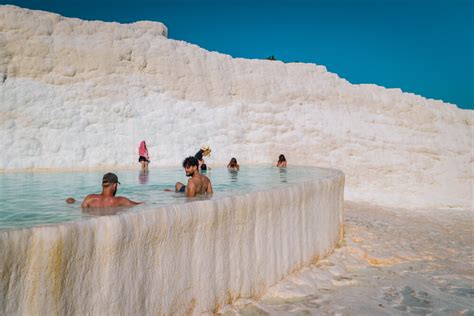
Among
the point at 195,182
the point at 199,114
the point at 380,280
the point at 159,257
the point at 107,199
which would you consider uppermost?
the point at 199,114

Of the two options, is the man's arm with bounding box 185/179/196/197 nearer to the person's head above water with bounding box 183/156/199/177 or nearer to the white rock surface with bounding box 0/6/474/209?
the person's head above water with bounding box 183/156/199/177

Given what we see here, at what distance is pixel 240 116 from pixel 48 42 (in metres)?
9.22

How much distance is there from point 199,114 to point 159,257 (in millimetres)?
16667

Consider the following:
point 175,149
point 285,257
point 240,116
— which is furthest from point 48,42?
point 285,257

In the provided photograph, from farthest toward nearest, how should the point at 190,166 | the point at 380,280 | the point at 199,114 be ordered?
1. the point at 199,114
2. the point at 380,280
3. the point at 190,166

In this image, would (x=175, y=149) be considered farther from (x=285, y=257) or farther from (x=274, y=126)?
(x=285, y=257)

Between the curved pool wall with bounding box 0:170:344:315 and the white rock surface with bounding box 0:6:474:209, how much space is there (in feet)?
41.1

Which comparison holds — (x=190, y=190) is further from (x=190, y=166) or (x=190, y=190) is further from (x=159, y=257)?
(x=159, y=257)

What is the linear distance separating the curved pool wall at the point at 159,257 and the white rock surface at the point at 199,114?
12531mm

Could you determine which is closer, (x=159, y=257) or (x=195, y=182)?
(x=159, y=257)

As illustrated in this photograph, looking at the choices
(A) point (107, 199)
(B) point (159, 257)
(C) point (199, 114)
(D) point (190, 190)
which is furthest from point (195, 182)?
(C) point (199, 114)

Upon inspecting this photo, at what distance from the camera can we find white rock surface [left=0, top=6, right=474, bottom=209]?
1649cm

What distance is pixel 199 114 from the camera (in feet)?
65.3

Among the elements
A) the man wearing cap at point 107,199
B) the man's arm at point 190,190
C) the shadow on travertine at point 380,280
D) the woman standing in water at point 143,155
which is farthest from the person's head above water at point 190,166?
the woman standing in water at point 143,155
